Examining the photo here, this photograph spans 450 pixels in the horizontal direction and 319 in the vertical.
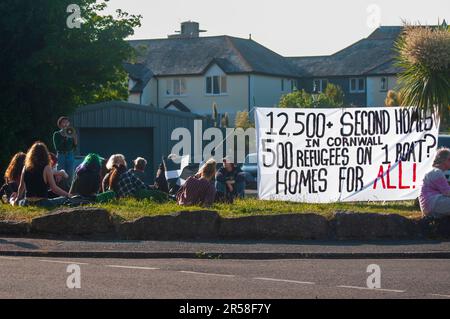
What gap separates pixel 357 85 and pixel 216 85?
11579 millimetres

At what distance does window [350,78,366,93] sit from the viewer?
77.7 meters

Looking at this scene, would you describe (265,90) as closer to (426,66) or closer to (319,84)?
(319,84)

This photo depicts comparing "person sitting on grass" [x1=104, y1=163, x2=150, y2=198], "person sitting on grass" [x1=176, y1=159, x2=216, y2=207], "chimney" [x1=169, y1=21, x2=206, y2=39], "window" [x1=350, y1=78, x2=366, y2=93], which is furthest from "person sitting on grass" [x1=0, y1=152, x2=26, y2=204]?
"chimney" [x1=169, y1=21, x2=206, y2=39]

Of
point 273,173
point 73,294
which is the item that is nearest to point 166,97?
point 273,173

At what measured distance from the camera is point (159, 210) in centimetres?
1691

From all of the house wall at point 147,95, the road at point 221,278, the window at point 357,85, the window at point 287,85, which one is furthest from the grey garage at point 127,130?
the window at point 357,85

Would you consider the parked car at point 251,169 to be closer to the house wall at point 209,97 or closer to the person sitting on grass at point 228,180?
the person sitting on grass at point 228,180

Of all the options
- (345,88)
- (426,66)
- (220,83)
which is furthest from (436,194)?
(345,88)

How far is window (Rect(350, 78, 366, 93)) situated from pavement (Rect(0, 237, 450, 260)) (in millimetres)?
62682

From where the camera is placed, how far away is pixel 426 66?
19.8m

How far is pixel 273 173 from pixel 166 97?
181 ft

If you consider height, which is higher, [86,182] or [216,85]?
[216,85]

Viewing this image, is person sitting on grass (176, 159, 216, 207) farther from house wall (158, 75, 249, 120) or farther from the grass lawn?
house wall (158, 75, 249, 120)

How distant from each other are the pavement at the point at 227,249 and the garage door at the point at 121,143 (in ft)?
72.2
